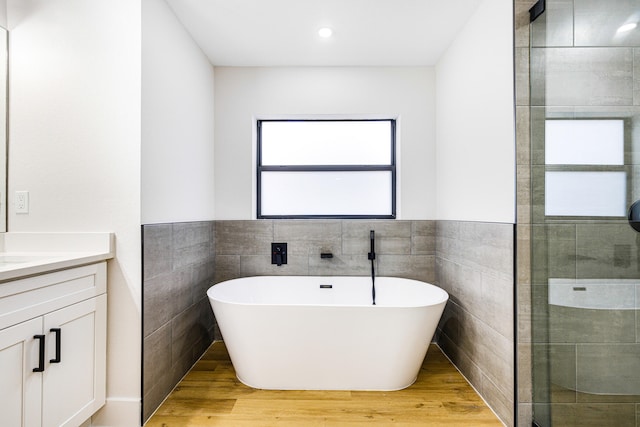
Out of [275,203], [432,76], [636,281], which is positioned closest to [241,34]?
[275,203]

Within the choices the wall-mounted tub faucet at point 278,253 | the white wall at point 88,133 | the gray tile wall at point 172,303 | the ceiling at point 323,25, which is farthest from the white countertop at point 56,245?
the ceiling at point 323,25

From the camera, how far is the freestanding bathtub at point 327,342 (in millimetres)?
1985

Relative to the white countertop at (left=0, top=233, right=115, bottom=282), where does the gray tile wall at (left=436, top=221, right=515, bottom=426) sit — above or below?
below

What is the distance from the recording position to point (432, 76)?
2939 millimetres

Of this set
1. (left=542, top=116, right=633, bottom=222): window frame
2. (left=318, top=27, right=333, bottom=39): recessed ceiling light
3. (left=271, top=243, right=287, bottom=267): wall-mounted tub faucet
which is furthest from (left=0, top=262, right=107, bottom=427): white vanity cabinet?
(left=542, top=116, right=633, bottom=222): window frame

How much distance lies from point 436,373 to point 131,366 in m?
1.95

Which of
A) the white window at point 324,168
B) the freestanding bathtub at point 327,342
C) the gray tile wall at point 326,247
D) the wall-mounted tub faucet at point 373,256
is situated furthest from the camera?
the white window at point 324,168

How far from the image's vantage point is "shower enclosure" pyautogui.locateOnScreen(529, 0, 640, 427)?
4.07 ft

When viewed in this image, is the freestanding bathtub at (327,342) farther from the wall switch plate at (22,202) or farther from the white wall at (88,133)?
the wall switch plate at (22,202)

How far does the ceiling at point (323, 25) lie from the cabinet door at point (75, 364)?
1.86m

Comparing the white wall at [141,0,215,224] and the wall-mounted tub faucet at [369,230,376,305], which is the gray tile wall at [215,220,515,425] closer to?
the wall-mounted tub faucet at [369,230,376,305]

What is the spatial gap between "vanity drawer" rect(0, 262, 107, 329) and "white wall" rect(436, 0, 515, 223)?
7.13 feet

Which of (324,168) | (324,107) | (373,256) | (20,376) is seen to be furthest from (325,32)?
(20,376)

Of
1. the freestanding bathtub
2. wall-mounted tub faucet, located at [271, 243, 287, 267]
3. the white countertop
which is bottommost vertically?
the freestanding bathtub
